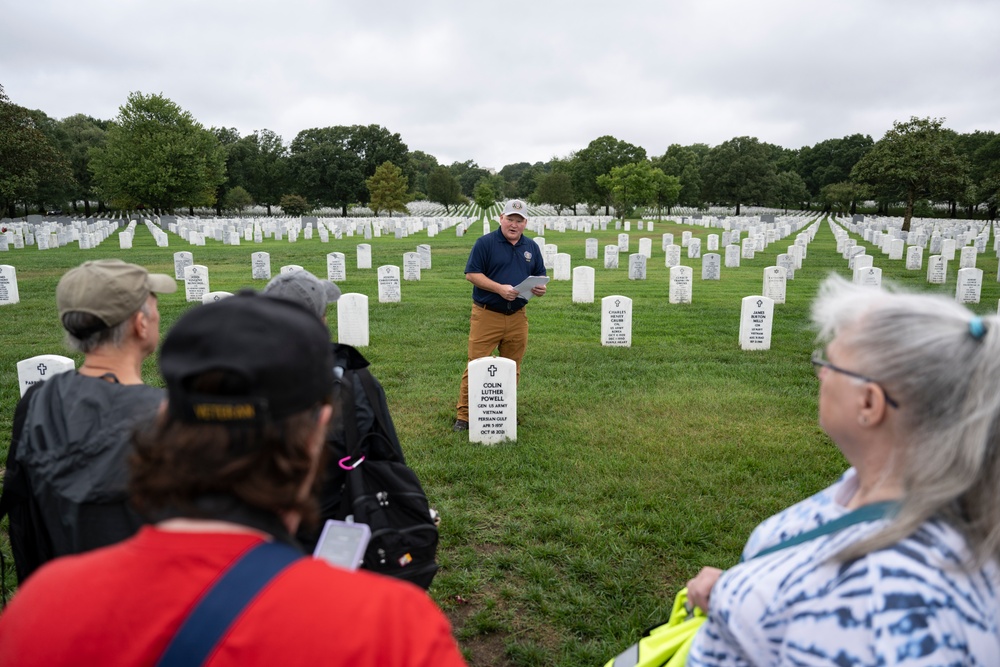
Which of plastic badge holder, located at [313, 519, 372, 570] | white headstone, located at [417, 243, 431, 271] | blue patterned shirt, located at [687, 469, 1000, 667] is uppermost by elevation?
blue patterned shirt, located at [687, 469, 1000, 667]

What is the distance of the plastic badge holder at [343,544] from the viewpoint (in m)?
1.83

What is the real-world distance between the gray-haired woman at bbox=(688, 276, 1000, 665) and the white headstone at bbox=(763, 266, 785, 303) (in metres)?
13.0

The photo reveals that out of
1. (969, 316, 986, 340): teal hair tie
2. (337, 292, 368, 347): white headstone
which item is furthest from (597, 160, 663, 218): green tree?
(969, 316, 986, 340): teal hair tie

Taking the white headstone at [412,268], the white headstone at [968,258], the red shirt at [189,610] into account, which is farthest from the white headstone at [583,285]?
the red shirt at [189,610]

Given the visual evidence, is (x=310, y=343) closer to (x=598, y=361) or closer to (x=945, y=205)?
(x=598, y=361)

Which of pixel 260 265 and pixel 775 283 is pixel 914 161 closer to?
pixel 775 283

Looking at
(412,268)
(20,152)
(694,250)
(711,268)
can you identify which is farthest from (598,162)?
(412,268)

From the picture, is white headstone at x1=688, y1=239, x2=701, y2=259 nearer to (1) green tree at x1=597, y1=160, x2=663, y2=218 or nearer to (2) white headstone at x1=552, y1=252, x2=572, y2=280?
(2) white headstone at x1=552, y1=252, x2=572, y2=280

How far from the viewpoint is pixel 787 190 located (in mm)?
74938

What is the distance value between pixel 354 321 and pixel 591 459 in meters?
5.43

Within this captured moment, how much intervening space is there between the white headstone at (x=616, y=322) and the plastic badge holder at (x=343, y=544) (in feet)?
27.7

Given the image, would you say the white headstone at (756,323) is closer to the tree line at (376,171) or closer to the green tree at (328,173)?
the tree line at (376,171)

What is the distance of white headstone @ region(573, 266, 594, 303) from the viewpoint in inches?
545

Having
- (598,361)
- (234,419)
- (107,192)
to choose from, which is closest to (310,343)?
(234,419)
